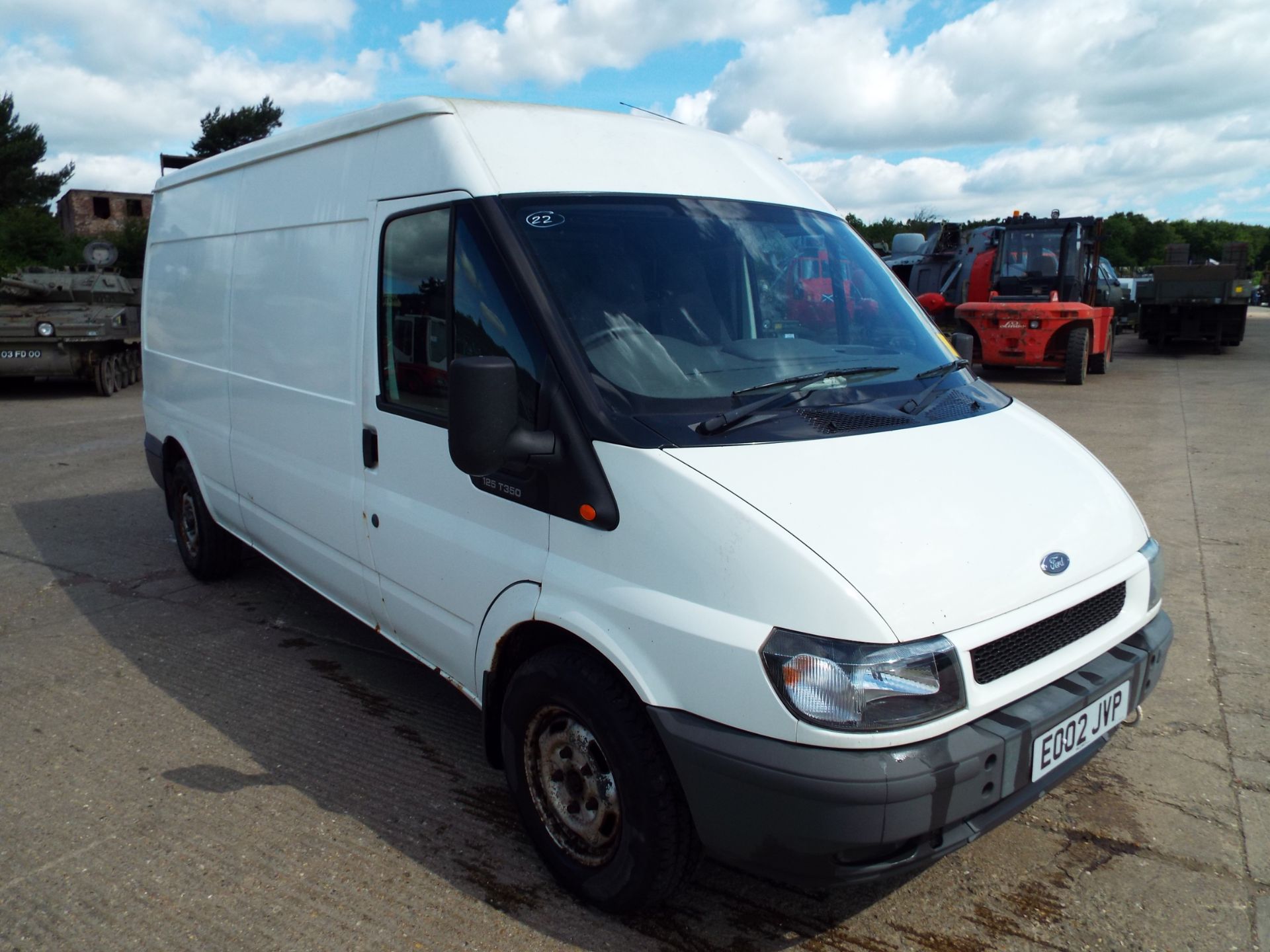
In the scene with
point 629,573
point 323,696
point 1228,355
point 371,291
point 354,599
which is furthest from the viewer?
point 1228,355

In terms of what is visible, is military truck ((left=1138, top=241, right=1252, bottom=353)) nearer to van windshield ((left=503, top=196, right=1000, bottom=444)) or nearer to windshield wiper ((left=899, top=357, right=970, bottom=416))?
windshield wiper ((left=899, top=357, right=970, bottom=416))

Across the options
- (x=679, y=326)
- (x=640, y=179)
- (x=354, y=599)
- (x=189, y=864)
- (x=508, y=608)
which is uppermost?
(x=640, y=179)

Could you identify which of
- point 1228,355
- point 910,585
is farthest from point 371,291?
point 1228,355

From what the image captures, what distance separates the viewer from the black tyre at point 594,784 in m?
2.43

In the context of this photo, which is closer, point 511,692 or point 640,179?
point 511,692

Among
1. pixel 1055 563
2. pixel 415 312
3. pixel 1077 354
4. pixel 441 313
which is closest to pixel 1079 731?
pixel 1055 563

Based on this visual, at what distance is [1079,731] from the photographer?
2525 mm

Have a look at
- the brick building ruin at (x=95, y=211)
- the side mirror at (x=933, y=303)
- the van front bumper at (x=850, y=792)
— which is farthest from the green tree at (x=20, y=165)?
the van front bumper at (x=850, y=792)

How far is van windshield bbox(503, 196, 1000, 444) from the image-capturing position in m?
2.70

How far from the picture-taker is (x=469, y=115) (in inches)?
119

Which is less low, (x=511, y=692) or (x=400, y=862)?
(x=511, y=692)

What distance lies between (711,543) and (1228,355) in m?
22.2

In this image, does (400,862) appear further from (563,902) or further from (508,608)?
(508,608)

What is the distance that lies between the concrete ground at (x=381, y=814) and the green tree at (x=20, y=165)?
154 feet
